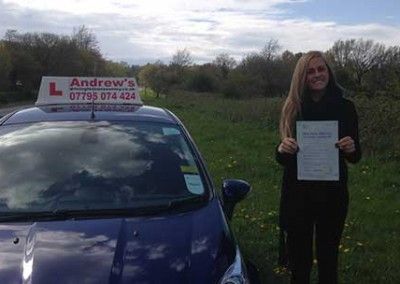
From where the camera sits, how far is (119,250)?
3295mm

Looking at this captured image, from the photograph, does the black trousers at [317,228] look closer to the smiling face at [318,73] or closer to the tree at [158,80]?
the smiling face at [318,73]

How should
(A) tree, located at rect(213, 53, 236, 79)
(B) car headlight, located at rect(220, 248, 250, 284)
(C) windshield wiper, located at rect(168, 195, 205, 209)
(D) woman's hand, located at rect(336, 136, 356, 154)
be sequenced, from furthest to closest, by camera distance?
(A) tree, located at rect(213, 53, 236, 79)
(D) woman's hand, located at rect(336, 136, 356, 154)
(C) windshield wiper, located at rect(168, 195, 205, 209)
(B) car headlight, located at rect(220, 248, 250, 284)

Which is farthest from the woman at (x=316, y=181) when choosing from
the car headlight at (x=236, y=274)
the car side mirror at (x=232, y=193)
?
the car headlight at (x=236, y=274)

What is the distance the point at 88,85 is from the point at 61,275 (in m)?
3.34

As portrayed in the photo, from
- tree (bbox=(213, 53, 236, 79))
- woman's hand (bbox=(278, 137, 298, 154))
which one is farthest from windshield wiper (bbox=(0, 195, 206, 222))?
tree (bbox=(213, 53, 236, 79))

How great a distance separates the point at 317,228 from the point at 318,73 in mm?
1158

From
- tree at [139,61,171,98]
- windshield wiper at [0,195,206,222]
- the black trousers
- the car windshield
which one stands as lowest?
tree at [139,61,171,98]

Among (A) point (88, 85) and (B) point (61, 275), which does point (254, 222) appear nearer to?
(A) point (88, 85)

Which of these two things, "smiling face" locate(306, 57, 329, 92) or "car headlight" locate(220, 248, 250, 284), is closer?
"car headlight" locate(220, 248, 250, 284)

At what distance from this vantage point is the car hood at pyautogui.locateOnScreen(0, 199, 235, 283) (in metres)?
3.07

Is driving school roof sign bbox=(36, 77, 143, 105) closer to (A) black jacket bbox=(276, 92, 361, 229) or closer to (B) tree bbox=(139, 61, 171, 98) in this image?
(A) black jacket bbox=(276, 92, 361, 229)

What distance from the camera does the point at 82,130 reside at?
4613mm

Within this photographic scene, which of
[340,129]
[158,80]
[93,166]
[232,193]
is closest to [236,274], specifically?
[232,193]

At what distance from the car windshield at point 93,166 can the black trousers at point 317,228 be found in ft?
2.78
